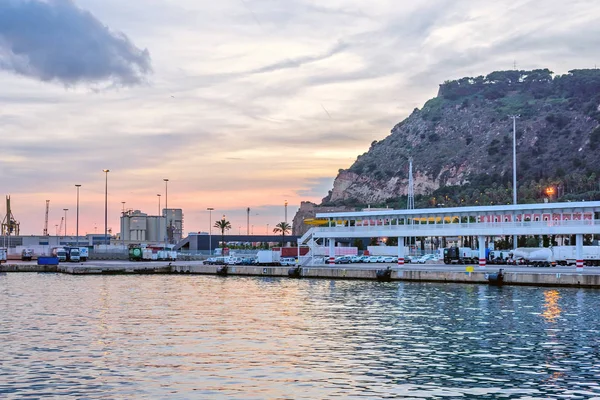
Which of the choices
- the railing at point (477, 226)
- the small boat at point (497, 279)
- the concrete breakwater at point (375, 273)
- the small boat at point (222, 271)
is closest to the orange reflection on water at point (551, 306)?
the concrete breakwater at point (375, 273)

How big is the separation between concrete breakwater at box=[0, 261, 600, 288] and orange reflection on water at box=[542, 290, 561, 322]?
621 centimetres

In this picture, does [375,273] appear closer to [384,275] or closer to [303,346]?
[384,275]

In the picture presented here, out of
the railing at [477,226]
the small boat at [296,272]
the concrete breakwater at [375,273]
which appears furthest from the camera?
the small boat at [296,272]

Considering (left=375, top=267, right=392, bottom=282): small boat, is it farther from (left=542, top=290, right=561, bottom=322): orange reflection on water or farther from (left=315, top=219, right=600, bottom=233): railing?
(left=542, top=290, right=561, bottom=322): orange reflection on water

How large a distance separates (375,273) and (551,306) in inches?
1701

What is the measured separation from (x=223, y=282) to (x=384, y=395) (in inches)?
3125

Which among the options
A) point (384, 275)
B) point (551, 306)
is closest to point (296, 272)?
point (384, 275)

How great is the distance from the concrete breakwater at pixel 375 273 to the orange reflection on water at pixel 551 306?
20.4 feet

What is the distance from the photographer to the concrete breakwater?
9156 centimetres

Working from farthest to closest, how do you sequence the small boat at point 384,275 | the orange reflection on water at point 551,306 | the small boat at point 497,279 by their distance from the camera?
the small boat at point 384,275 → the small boat at point 497,279 → the orange reflection on water at point 551,306

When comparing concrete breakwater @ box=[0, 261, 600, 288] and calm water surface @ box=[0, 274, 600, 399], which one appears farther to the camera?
concrete breakwater @ box=[0, 261, 600, 288]

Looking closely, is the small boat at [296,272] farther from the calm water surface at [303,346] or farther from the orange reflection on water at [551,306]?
the orange reflection on water at [551,306]

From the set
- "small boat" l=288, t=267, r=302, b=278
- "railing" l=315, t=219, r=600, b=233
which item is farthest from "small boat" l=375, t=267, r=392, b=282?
"small boat" l=288, t=267, r=302, b=278

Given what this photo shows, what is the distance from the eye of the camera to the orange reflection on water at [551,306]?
60056mm
